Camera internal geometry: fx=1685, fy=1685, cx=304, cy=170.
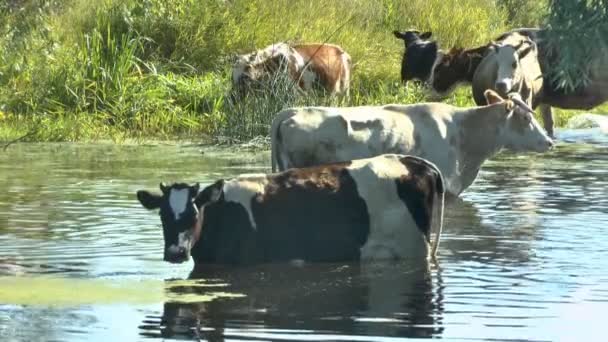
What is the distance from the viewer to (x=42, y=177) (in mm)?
19703

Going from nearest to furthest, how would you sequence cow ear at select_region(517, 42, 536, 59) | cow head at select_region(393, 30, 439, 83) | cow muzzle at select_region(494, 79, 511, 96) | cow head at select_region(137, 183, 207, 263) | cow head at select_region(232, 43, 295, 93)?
1. cow head at select_region(137, 183, 207, 263)
2. cow muzzle at select_region(494, 79, 511, 96)
3. cow ear at select_region(517, 42, 536, 59)
4. cow head at select_region(232, 43, 295, 93)
5. cow head at select_region(393, 30, 439, 83)

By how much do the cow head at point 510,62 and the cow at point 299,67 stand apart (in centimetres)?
284

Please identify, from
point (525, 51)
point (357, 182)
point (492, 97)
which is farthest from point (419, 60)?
point (357, 182)

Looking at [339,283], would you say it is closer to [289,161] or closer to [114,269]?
[114,269]

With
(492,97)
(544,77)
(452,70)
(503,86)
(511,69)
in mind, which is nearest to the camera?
(492,97)

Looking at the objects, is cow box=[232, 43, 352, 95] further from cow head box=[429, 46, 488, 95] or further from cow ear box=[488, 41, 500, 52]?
cow ear box=[488, 41, 500, 52]

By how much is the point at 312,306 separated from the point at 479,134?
17.7ft

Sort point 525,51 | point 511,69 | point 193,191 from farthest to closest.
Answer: point 525,51 → point 511,69 → point 193,191

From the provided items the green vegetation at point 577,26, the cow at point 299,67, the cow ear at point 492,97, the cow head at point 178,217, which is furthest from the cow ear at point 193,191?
the cow at point 299,67

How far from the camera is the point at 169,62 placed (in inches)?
1121

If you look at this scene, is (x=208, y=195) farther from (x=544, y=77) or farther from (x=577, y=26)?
(x=544, y=77)

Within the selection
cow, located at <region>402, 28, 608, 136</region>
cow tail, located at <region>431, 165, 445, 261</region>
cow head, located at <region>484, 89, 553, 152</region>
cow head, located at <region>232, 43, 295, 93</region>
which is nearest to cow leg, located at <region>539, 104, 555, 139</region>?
cow, located at <region>402, 28, 608, 136</region>

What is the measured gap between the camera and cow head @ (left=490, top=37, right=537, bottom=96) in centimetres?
2249

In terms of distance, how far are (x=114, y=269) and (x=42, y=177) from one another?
274 inches
